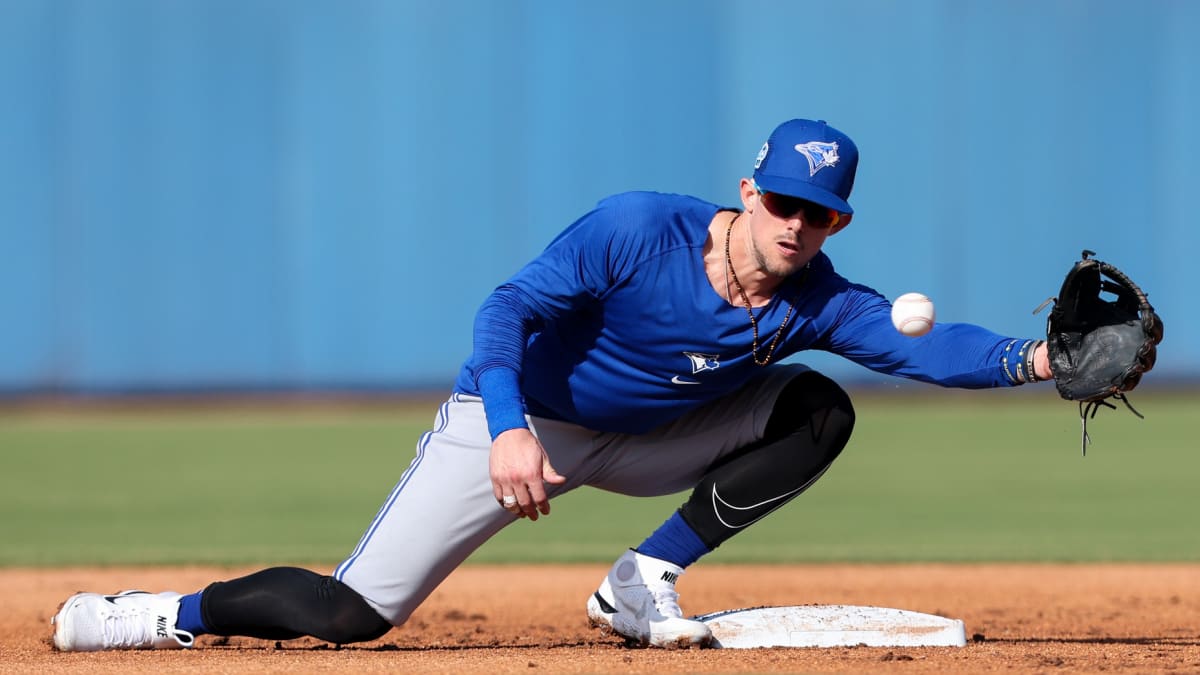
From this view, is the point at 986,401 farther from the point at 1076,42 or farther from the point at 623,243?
the point at 623,243

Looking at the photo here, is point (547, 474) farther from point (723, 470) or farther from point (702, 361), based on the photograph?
point (723, 470)

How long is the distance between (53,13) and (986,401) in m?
9.63

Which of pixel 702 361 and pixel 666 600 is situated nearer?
pixel 702 361

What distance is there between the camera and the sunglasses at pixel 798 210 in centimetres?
357

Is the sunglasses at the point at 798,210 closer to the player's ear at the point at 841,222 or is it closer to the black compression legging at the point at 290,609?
the player's ear at the point at 841,222

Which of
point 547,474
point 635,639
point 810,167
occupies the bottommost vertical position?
point 635,639

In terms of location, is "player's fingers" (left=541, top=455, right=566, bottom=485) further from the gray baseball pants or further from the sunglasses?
the sunglasses

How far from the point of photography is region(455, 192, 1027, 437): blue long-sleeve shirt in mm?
3588

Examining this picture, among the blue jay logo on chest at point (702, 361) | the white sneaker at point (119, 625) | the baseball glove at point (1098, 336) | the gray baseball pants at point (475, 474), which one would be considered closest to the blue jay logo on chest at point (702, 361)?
the blue jay logo on chest at point (702, 361)

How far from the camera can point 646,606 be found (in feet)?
13.1

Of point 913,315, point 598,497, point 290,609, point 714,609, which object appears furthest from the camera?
point 598,497

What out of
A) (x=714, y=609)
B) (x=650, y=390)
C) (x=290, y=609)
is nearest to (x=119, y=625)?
(x=290, y=609)

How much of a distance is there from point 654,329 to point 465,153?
11.2 metres

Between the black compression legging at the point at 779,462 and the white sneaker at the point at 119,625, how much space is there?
1379 mm
